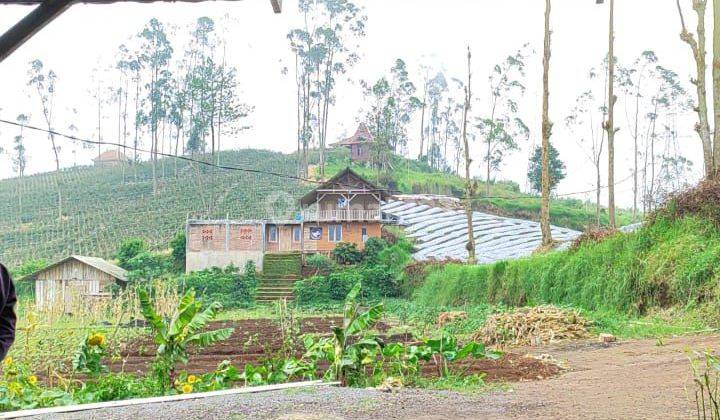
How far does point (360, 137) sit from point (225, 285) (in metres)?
29.0

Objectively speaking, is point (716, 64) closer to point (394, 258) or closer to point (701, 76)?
point (701, 76)

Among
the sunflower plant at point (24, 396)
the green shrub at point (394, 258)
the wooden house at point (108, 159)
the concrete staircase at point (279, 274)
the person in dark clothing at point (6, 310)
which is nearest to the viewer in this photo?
the person in dark clothing at point (6, 310)

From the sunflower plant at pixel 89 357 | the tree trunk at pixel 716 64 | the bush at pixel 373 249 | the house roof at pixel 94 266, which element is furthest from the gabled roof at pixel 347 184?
the sunflower plant at pixel 89 357

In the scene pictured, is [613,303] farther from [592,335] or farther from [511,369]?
[511,369]

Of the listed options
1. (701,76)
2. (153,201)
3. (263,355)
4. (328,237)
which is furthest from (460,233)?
(263,355)

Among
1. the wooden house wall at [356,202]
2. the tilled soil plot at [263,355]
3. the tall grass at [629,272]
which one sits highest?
the wooden house wall at [356,202]

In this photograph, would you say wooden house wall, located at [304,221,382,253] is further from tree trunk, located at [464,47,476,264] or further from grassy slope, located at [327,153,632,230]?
grassy slope, located at [327,153,632,230]

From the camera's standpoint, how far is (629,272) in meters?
13.3

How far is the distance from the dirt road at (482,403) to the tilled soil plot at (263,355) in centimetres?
87

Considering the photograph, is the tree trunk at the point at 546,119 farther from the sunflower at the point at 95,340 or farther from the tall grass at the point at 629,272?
the sunflower at the point at 95,340

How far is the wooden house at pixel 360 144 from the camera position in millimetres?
57438

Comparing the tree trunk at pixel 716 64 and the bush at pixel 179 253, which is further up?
the tree trunk at pixel 716 64

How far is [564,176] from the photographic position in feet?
165

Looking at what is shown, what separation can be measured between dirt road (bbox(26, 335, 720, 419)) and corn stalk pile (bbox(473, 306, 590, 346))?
4.55 meters
